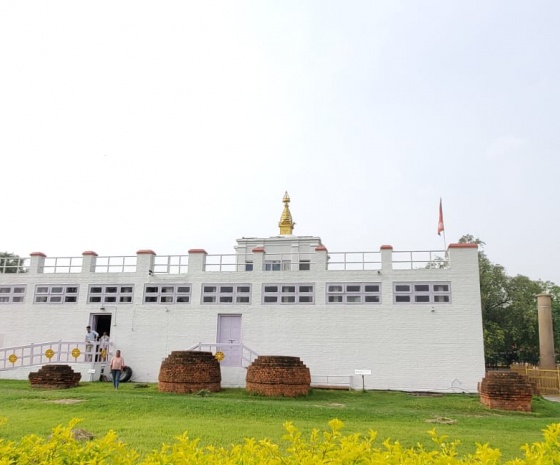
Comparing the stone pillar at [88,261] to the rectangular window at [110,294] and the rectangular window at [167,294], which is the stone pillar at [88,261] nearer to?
the rectangular window at [110,294]

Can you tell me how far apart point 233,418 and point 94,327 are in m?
13.0

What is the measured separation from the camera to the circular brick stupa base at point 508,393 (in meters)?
14.2

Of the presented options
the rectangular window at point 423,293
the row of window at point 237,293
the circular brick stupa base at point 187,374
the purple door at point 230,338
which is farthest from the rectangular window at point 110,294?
the rectangular window at point 423,293

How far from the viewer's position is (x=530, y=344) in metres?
34.9

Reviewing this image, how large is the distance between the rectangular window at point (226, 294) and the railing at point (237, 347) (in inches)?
71.1

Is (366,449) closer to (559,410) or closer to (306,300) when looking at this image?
(559,410)

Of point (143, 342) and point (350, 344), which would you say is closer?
point (350, 344)

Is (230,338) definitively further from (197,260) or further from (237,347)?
(197,260)

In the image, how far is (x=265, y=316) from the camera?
821 inches

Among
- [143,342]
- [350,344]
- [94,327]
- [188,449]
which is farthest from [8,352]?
[188,449]

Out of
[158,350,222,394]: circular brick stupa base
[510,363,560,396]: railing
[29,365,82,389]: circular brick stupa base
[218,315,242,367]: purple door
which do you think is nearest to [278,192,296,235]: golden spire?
[218,315,242,367]: purple door

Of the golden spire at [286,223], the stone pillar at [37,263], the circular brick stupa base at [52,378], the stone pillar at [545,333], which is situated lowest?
the circular brick stupa base at [52,378]

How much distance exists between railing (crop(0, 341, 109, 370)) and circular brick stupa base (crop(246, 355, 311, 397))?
26.3ft

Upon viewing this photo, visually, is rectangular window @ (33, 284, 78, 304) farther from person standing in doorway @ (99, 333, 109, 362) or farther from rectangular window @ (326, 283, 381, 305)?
rectangular window @ (326, 283, 381, 305)
